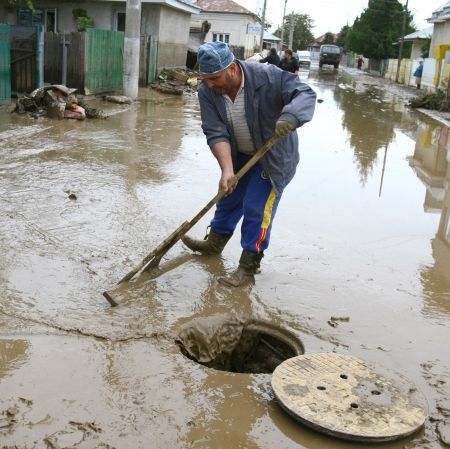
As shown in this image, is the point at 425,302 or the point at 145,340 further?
the point at 425,302

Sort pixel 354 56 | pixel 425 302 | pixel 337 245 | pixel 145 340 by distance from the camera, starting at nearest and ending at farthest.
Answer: pixel 145 340
pixel 425 302
pixel 337 245
pixel 354 56

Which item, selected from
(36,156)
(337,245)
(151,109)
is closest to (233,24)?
(151,109)

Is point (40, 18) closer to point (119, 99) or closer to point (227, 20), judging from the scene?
point (119, 99)

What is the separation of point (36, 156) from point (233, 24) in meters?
37.2

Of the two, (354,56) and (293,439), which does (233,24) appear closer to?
(354,56)

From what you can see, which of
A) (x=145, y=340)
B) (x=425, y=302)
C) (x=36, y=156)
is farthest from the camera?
(x=36, y=156)

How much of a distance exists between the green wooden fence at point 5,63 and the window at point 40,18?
9492mm

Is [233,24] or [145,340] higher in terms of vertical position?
[233,24]

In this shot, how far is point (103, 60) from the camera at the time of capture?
14.7m

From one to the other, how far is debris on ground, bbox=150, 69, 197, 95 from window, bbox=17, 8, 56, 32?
179 inches

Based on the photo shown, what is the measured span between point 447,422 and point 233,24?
1657 inches

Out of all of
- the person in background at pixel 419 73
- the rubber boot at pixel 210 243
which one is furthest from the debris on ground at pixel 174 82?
the person in background at pixel 419 73

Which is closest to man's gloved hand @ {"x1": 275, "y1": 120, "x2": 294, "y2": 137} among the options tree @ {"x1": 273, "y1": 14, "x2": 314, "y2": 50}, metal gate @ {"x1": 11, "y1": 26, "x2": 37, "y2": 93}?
metal gate @ {"x1": 11, "y1": 26, "x2": 37, "y2": 93}

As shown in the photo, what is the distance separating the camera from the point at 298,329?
133 inches
